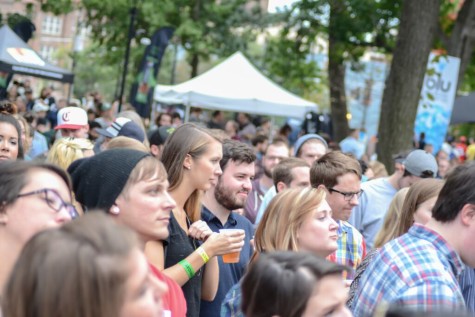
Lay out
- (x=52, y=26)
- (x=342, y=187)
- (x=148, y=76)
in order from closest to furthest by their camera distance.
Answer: (x=342, y=187) < (x=148, y=76) < (x=52, y=26)

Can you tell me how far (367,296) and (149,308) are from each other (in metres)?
1.76

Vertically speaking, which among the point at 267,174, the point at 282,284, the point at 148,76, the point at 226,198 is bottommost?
the point at 267,174

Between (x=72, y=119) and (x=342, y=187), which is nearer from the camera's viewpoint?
(x=342, y=187)

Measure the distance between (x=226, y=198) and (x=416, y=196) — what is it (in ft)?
4.16

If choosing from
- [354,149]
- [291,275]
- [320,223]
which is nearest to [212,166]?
[320,223]

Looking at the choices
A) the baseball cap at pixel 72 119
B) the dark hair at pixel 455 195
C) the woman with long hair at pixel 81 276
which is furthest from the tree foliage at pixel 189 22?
the woman with long hair at pixel 81 276

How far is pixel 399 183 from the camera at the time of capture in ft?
29.1

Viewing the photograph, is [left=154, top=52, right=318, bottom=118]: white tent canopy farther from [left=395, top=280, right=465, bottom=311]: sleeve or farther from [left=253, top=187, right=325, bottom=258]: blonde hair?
[left=395, top=280, right=465, bottom=311]: sleeve

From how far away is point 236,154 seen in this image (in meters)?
6.14

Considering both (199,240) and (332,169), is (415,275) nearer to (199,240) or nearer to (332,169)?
(199,240)

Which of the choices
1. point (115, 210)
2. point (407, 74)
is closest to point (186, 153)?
point (115, 210)

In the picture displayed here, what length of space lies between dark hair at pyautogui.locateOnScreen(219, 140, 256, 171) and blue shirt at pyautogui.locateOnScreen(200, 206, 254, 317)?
0.39 metres

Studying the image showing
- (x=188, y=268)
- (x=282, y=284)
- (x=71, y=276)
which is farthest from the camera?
(x=188, y=268)

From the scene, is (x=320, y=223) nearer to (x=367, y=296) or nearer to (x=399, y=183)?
(x=367, y=296)
